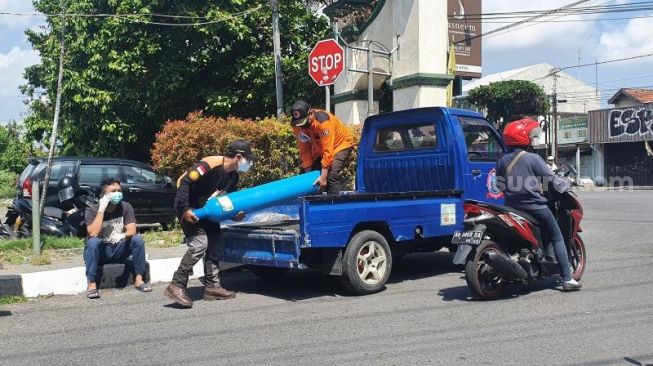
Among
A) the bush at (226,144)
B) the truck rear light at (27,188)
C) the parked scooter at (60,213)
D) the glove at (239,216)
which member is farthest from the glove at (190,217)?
the truck rear light at (27,188)

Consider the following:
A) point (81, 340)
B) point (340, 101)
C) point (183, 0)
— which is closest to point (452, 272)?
point (81, 340)

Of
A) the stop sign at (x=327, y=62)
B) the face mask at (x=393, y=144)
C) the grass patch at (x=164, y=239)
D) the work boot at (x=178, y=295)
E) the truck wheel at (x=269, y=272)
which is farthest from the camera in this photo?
the stop sign at (x=327, y=62)

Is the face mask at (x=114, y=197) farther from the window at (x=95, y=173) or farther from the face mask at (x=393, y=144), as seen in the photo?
the window at (x=95, y=173)

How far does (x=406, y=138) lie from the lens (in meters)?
8.16

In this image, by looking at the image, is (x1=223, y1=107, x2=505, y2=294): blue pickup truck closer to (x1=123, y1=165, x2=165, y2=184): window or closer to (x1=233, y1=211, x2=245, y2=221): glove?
(x1=233, y1=211, x2=245, y2=221): glove

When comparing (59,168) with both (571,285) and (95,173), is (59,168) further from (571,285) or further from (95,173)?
(571,285)

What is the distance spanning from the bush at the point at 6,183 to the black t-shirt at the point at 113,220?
2806 cm

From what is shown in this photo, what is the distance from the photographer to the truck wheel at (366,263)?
21.4ft

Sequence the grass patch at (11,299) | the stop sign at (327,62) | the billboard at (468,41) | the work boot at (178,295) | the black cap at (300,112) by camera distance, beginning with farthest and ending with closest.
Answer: the billboard at (468,41)
the stop sign at (327,62)
the black cap at (300,112)
the grass patch at (11,299)
the work boot at (178,295)

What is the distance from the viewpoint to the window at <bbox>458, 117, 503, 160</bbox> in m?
7.89

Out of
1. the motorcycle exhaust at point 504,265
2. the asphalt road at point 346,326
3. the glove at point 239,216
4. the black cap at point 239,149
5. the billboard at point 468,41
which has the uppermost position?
the billboard at point 468,41

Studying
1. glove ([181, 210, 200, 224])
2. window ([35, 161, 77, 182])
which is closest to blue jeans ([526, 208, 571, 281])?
glove ([181, 210, 200, 224])

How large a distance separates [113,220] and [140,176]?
5562 mm

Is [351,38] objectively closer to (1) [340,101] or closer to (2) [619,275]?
(1) [340,101]
